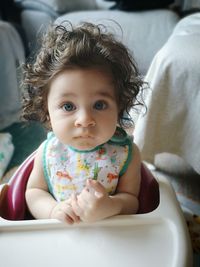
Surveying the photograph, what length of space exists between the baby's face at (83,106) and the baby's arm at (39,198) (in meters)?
0.11

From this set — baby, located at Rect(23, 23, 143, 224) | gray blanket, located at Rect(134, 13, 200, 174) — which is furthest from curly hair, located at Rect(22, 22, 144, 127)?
gray blanket, located at Rect(134, 13, 200, 174)

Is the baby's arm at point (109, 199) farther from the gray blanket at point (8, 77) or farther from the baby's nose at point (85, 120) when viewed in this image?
the gray blanket at point (8, 77)

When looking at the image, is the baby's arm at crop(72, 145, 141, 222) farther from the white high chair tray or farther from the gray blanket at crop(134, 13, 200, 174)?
the gray blanket at crop(134, 13, 200, 174)

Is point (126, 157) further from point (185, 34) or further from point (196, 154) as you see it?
point (185, 34)

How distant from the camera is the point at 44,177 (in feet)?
2.35

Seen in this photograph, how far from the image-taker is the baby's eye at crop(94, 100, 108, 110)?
620mm

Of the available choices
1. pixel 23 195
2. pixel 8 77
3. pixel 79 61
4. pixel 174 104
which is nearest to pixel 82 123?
pixel 79 61

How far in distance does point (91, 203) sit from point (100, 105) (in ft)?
0.56

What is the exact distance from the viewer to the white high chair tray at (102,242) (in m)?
0.56

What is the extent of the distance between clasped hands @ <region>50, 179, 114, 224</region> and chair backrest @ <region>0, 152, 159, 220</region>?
0.45ft

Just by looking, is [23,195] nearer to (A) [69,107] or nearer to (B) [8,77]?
(A) [69,107]

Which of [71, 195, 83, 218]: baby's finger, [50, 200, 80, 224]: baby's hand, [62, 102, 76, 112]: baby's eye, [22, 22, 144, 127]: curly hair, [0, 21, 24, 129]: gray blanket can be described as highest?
[22, 22, 144, 127]: curly hair

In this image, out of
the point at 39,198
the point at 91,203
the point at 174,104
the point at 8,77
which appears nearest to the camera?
the point at 91,203

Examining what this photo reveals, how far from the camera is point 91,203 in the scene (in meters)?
0.58
